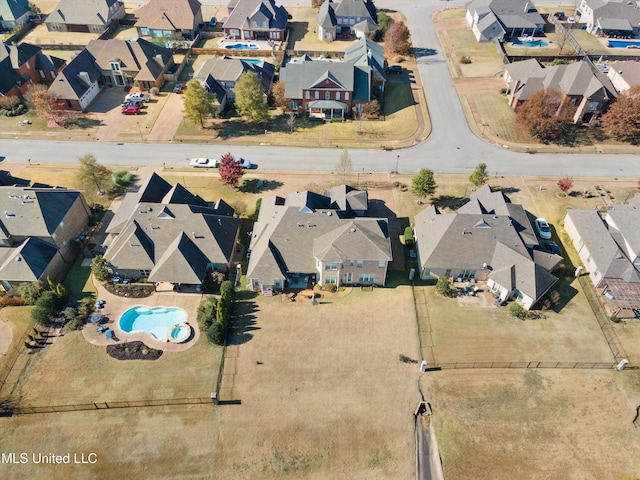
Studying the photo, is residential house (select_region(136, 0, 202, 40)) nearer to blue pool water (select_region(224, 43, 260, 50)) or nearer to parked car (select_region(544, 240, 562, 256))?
blue pool water (select_region(224, 43, 260, 50))

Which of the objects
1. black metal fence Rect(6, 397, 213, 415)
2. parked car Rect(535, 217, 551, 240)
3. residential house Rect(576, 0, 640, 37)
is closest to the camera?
black metal fence Rect(6, 397, 213, 415)

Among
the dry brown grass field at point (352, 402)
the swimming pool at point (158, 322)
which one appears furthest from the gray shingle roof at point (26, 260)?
the swimming pool at point (158, 322)

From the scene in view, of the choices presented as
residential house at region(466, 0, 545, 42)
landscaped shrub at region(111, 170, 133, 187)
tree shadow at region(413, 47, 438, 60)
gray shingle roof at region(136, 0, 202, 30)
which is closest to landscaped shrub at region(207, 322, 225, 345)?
landscaped shrub at region(111, 170, 133, 187)

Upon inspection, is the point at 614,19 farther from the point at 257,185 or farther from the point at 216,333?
the point at 216,333

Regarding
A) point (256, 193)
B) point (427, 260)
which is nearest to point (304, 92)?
point (256, 193)

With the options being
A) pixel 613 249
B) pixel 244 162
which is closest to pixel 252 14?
pixel 244 162

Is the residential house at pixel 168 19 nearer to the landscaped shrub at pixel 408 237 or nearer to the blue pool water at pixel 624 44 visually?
the landscaped shrub at pixel 408 237

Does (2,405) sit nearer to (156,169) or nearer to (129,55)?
(156,169)
